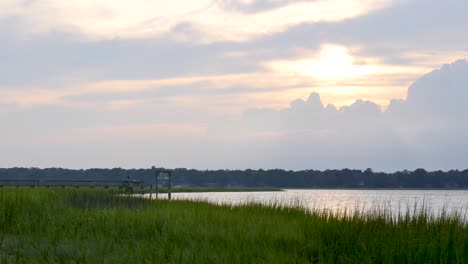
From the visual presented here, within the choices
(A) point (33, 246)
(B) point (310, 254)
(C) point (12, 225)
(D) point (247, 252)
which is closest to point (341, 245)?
(B) point (310, 254)

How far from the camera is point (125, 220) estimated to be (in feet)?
52.6

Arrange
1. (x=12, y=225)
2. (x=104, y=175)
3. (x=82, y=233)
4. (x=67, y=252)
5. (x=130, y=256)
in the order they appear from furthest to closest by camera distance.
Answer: (x=104, y=175)
(x=12, y=225)
(x=82, y=233)
(x=67, y=252)
(x=130, y=256)

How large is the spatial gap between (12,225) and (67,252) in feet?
15.4

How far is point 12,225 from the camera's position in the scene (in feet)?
49.6

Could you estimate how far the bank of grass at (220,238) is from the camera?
10.4m

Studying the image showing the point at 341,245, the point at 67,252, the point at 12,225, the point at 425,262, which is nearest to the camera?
the point at 425,262

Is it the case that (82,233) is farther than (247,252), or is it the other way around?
(82,233)

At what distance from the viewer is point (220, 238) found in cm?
1303

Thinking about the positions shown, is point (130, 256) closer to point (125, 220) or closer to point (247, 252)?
point (247, 252)

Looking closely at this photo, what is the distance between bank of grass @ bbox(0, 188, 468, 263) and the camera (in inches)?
408

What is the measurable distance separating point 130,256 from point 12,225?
6.10 meters

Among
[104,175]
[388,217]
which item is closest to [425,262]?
[388,217]

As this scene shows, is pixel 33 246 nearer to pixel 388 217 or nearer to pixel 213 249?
pixel 213 249

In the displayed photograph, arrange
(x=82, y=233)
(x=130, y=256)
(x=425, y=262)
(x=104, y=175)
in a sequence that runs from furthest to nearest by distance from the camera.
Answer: (x=104, y=175), (x=82, y=233), (x=130, y=256), (x=425, y=262)
